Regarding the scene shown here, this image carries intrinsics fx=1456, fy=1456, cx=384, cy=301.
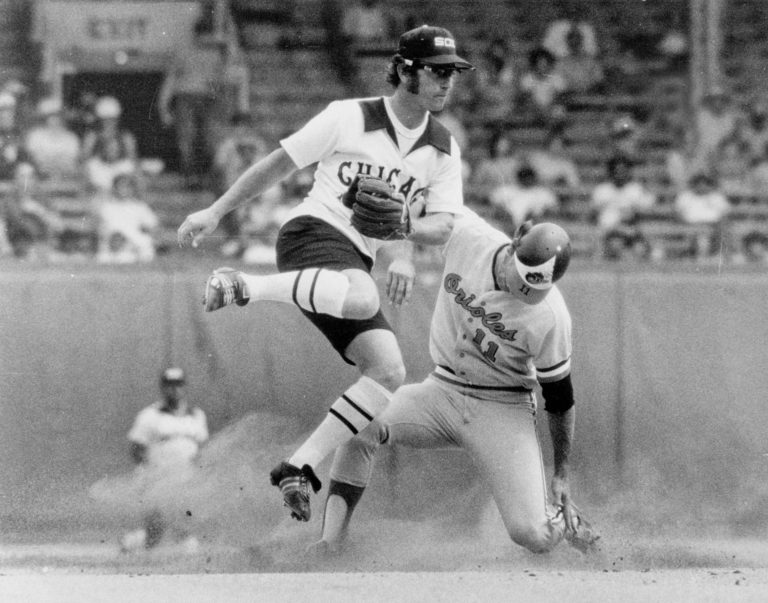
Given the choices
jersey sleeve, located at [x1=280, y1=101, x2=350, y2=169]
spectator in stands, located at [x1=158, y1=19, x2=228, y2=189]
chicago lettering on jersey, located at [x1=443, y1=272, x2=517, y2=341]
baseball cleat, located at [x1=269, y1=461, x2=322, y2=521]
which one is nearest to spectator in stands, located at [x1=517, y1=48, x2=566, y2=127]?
spectator in stands, located at [x1=158, y1=19, x2=228, y2=189]

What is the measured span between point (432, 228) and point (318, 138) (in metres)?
0.69

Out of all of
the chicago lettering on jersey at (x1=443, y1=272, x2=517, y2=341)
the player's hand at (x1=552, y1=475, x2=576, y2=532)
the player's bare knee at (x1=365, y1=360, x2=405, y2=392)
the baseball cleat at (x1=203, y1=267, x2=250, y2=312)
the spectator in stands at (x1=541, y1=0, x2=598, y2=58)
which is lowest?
the player's hand at (x1=552, y1=475, x2=576, y2=532)

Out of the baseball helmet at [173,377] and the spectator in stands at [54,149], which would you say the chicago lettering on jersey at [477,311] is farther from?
the spectator in stands at [54,149]

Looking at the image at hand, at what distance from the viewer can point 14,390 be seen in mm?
9070

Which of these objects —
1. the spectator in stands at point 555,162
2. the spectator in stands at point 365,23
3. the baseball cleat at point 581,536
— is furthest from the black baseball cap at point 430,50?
the spectator in stands at point 365,23

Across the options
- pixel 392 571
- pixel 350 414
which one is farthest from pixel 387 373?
pixel 392 571

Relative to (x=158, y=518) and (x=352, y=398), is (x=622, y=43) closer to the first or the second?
(x=158, y=518)

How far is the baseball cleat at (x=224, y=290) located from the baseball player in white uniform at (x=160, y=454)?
2.71 m

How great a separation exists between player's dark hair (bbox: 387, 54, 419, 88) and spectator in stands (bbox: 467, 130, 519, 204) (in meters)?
4.08

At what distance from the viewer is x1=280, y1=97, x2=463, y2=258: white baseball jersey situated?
22.1 ft

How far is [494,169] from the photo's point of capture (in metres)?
11.2

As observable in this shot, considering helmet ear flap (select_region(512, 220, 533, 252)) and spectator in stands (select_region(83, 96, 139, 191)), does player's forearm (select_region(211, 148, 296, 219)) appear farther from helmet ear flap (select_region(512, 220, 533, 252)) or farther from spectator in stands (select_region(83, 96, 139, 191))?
spectator in stands (select_region(83, 96, 139, 191))

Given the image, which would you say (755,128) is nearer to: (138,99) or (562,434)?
(138,99)

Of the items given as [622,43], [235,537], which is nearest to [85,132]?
[235,537]
